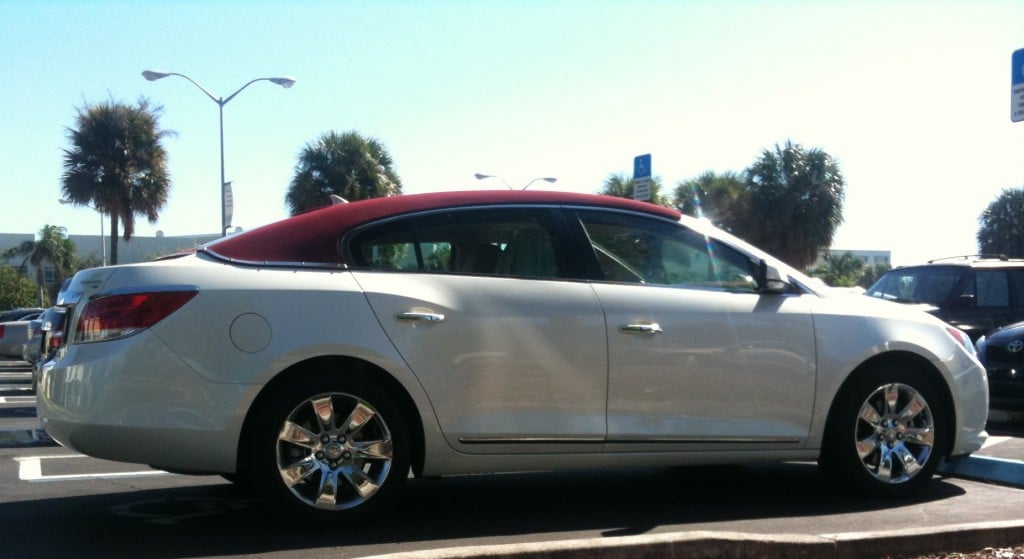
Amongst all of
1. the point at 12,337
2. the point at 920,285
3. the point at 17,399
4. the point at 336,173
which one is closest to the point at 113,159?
the point at 336,173

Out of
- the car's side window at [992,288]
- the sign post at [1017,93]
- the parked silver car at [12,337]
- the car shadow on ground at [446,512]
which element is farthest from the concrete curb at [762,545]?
the parked silver car at [12,337]

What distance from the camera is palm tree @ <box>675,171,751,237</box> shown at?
3522 cm

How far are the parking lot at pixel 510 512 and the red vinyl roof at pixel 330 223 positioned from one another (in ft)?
3.84

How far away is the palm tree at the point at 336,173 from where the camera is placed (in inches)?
1205

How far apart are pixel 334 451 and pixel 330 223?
42.8 inches

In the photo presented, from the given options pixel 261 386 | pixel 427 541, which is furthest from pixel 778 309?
pixel 261 386

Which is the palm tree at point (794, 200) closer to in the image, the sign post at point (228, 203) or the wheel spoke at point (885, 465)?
the sign post at point (228, 203)

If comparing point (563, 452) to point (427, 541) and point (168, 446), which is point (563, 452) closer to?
point (427, 541)

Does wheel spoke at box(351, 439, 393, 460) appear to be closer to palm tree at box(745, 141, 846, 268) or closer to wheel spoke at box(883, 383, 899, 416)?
Result: wheel spoke at box(883, 383, 899, 416)

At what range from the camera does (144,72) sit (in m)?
25.0

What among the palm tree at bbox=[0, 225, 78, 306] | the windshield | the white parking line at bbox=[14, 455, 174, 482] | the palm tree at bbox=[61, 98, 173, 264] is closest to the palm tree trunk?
the palm tree at bbox=[61, 98, 173, 264]

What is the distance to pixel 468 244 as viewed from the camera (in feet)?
17.1

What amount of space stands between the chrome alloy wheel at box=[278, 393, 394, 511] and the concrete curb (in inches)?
36.1

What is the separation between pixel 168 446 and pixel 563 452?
1.78m
